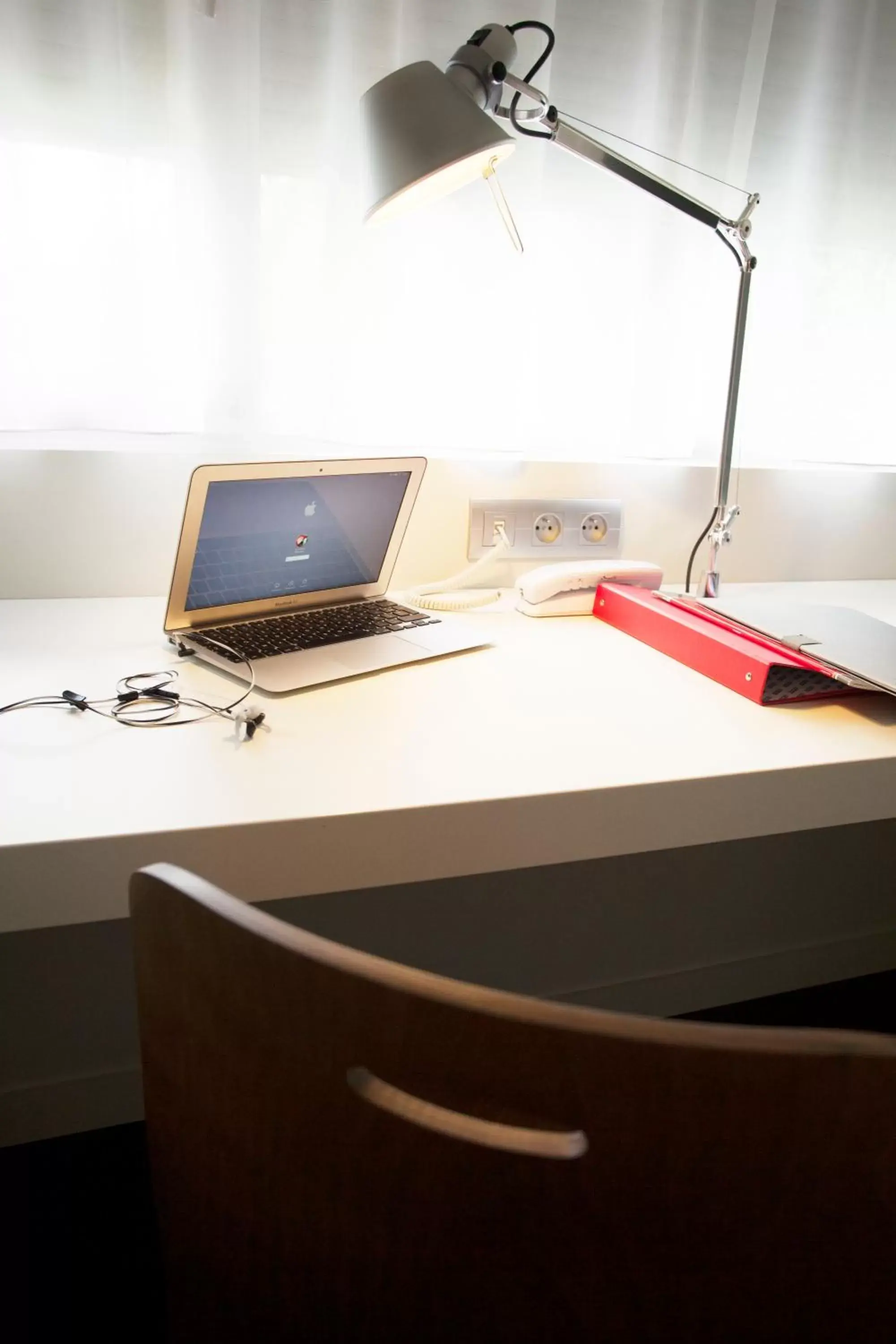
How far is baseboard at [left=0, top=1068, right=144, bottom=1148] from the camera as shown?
1155 mm

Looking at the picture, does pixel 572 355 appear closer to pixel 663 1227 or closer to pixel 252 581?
pixel 252 581

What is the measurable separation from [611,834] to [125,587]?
0.76m

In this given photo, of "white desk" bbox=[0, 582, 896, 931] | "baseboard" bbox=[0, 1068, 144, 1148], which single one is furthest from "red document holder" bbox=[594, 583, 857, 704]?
"baseboard" bbox=[0, 1068, 144, 1148]

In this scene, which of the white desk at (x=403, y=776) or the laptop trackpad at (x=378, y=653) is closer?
the white desk at (x=403, y=776)

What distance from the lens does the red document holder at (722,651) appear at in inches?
36.0

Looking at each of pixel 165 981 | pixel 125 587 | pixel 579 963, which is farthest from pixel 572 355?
pixel 165 981

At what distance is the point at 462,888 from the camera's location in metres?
1.31

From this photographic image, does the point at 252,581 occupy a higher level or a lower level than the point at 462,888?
higher

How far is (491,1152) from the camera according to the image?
34cm

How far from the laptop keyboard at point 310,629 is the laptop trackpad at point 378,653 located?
0.06ft

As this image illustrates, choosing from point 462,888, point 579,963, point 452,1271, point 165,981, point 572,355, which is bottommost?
point 579,963

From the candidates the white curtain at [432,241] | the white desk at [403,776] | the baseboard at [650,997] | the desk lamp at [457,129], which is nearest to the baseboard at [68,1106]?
the baseboard at [650,997]

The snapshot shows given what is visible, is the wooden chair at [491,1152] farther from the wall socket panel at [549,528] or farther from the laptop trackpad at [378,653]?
Answer: the wall socket panel at [549,528]

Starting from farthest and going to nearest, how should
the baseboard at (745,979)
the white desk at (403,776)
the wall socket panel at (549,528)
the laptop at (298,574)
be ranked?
1. the baseboard at (745,979)
2. the wall socket panel at (549,528)
3. the laptop at (298,574)
4. the white desk at (403,776)
